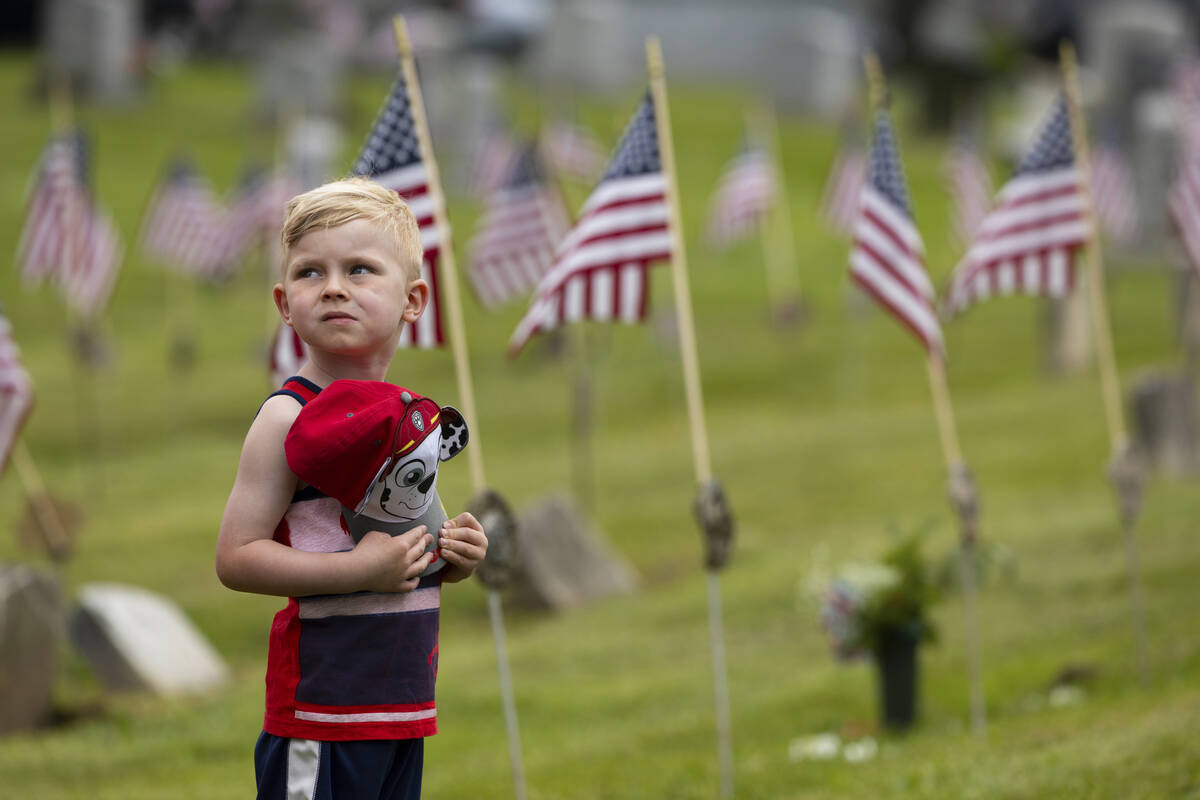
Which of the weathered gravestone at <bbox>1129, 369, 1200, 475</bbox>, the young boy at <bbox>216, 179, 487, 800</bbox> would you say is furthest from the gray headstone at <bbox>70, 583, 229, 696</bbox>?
the weathered gravestone at <bbox>1129, 369, 1200, 475</bbox>

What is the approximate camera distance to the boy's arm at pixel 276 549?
2949 millimetres

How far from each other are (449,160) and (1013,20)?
2338 centimetres

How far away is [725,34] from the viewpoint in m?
48.5

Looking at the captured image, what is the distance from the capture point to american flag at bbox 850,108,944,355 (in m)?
7.46

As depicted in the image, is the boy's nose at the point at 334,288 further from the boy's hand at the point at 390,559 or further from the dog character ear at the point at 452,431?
the boy's hand at the point at 390,559

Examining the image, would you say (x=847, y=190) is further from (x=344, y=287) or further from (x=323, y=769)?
(x=323, y=769)

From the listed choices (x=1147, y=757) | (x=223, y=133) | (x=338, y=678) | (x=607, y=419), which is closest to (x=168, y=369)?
(x=607, y=419)

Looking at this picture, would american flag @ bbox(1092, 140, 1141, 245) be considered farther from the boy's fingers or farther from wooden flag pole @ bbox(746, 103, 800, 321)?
the boy's fingers

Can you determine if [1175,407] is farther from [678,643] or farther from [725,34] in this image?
[725,34]

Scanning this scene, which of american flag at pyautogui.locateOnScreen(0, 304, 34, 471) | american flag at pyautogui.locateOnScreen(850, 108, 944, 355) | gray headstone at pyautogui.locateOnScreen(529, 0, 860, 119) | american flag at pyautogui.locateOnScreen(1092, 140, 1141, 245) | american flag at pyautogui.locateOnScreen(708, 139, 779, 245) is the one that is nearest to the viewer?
american flag at pyautogui.locateOnScreen(0, 304, 34, 471)

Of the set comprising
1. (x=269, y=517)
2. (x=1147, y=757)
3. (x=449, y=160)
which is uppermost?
(x=449, y=160)

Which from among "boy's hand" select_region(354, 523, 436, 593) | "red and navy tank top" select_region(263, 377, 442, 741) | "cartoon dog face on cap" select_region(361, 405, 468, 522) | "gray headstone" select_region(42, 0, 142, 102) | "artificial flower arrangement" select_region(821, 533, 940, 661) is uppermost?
"gray headstone" select_region(42, 0, 142, 102)

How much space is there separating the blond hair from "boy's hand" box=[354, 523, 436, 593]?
56 cm

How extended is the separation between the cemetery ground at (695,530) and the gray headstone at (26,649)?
0.18 metres
